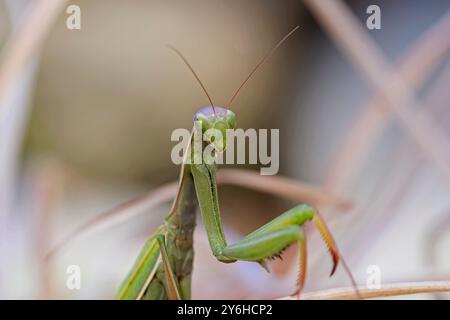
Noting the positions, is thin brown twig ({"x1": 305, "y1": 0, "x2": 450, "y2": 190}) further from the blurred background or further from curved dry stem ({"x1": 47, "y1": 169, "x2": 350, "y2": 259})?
curved dry stem ({"x1": 47, "y1": 169, "x2": 350, "y2": 259})

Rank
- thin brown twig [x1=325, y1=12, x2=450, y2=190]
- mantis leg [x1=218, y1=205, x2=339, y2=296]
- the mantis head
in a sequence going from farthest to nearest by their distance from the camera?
thin brown twig [x1=325, y1=12, x2=450, y2=190]
the mantis head
mantis leg [x1=218, y1=205, x2=339, y2=296]

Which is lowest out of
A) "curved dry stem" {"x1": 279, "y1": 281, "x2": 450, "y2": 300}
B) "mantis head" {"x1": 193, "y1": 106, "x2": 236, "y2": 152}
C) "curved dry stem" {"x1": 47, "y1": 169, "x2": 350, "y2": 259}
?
"curved dry stem" {"x1": 279, "y1": 281, "x2": 450, "y2": 300}

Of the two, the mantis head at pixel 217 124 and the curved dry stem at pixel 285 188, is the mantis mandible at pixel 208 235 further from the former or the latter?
the curved dry stem at pixel 285 188

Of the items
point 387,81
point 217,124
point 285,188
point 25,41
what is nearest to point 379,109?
point 387,81

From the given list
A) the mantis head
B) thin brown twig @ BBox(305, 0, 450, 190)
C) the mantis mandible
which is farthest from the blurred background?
the mantis head

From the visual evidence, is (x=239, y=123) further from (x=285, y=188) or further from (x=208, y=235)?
(x=208, y=235)
